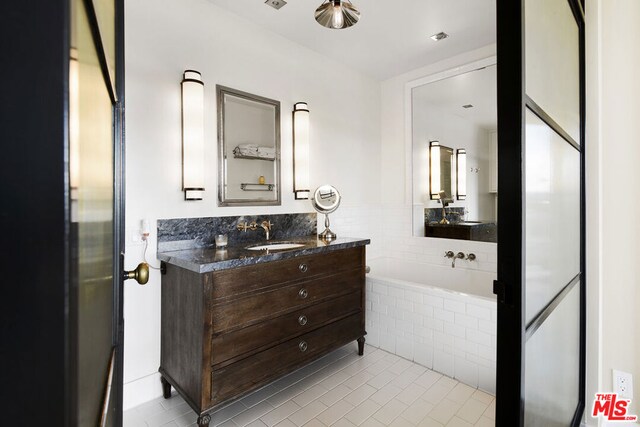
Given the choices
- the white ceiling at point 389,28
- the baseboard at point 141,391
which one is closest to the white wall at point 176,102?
the baseboard at point 141,391

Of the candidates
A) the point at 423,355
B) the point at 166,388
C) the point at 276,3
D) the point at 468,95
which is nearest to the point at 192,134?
the point at 276,3

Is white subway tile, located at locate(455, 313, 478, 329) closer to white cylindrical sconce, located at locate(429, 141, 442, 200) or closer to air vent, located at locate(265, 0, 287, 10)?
white cylindrical sconce, located at locate(429, 141, 442, 200)

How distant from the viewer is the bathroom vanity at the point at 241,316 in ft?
5.96

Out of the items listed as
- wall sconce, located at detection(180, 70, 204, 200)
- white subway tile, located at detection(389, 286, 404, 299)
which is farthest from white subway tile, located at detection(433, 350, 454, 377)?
wall sconce, located at detection(180, 70, 204, 200)

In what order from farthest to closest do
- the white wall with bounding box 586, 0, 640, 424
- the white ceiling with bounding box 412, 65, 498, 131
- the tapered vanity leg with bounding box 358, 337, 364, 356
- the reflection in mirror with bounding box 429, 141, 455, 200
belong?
the reflection in mirror with bounding box 429, 141, 455, 200 < the white ceiling with bounding box 412, 65, 498, 131 < the tapered vanity leg with bounding box 358, 337, 364, 356 < the white wall with bounding box 586, 0, 640, 424

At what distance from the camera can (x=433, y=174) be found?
12.1 feet

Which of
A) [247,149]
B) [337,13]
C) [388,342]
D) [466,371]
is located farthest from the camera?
[388,342]

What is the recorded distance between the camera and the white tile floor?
1.98 m

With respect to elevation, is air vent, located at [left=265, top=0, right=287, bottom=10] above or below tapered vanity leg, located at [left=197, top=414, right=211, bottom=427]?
above

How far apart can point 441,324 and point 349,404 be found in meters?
0.93

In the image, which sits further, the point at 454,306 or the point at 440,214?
the point at 440,214

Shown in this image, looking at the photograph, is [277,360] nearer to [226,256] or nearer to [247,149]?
[226,256]

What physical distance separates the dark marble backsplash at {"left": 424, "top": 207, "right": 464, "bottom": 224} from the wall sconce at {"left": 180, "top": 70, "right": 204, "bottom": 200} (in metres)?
2.49

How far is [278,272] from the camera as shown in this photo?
2.12 metres
